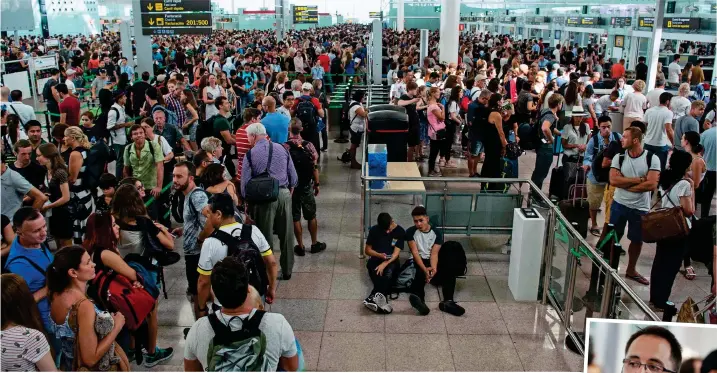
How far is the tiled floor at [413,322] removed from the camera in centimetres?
475

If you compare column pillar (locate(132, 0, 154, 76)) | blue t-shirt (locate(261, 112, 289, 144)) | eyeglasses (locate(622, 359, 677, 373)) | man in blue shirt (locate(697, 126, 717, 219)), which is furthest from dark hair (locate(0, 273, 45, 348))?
column pillar (locate(132, 0, 154, 76))

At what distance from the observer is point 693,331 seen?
225cm

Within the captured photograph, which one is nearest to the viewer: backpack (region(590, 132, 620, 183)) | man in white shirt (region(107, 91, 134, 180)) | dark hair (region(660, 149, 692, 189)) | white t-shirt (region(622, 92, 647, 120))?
dark hair (region(660, 149, 692, 189))

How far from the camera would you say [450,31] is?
18.0 meters

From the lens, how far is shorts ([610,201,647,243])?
19.5 ft

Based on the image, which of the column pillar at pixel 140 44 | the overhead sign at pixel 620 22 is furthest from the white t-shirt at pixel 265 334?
the overhead sign at pixel 620 22

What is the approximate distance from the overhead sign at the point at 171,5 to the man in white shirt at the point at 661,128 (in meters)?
12.3

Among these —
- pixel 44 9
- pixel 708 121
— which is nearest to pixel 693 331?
pixel 708 121

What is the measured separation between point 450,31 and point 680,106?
914cm

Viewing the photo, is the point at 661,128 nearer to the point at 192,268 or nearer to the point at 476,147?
the point at 476,147

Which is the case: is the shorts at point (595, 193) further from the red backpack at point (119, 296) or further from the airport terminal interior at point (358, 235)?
the red backpack at point (119, 296)

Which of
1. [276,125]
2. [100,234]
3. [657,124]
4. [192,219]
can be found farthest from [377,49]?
[100,234]

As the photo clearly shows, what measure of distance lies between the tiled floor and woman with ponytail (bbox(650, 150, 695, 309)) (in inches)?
16.4

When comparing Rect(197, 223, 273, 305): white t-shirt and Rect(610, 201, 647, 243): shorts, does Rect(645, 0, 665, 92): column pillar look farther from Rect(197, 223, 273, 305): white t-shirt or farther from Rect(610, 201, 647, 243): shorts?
Rect(197, 223, 273, 305): white t-shirt
